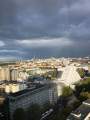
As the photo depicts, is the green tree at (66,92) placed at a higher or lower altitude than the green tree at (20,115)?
higher

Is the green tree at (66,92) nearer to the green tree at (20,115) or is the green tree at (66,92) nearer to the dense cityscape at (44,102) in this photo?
the dense cityscape at (44,102)

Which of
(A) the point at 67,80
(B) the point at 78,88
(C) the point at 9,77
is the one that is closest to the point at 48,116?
(B) the point at 78,88

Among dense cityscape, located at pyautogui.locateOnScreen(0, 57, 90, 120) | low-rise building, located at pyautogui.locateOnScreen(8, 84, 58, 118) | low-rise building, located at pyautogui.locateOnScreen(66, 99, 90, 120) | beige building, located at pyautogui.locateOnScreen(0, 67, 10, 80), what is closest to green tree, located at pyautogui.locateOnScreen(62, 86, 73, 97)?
dense cityscape, located at pyautogui.locateOnScreen(0, 57, 90, 120)

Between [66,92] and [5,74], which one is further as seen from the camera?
[5,74]

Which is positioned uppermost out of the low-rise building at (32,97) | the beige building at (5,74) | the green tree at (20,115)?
the beige building at (5,74)

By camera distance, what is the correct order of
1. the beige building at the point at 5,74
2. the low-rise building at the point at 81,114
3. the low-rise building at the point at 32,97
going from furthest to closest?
the beige building at the point at 5,74
the low-rise building at the point at 32,97
the low-rise building at the point at 81,114

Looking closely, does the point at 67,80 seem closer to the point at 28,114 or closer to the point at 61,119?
the point at 28,114

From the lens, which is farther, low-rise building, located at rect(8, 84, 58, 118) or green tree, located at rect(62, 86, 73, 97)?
green tree, located at rect(62, 86, 73, 97)

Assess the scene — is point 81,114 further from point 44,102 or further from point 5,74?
point 5,74

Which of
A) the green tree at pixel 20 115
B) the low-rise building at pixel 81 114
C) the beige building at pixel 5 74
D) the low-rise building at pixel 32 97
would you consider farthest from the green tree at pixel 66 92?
the beige building at pixel 5 74

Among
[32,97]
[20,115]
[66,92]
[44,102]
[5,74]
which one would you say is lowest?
[20,115]

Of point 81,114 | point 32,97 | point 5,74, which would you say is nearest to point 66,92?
point 32,97

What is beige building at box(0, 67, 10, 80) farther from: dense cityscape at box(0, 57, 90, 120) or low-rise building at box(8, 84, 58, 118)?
low-rise building at box(8, 84, 58, 118)

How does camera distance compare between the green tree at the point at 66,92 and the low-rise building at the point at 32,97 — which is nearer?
the low-rise building at the point at 32,97
